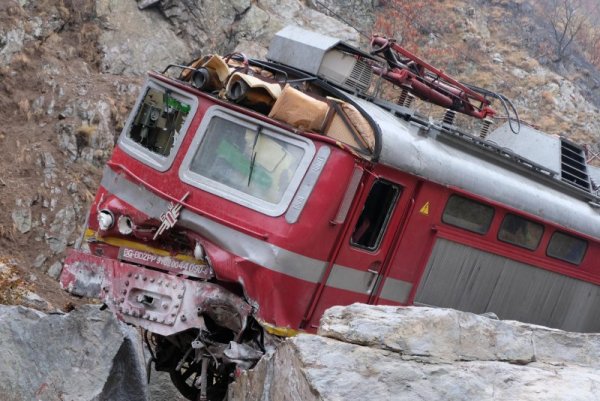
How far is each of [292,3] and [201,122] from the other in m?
15.1

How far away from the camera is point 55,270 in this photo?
1370 centimetres

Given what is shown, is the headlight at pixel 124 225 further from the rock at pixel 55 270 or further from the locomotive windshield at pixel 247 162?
the rock at pixel 55 270

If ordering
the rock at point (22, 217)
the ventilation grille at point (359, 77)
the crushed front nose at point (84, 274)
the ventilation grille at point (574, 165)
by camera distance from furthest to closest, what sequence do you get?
the rock at point (22, 217)
the ventilation grille at point (574, 165)
the ventilation grille at point (359, 77)
the crushed front nose at point (84, 274)

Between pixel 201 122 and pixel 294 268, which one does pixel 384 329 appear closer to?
pixel 294 268

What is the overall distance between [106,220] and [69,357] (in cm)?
146

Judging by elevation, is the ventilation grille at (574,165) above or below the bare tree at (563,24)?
below

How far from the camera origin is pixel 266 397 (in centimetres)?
487

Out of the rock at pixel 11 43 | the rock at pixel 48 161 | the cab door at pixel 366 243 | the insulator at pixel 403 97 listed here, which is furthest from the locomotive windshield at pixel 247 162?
the rock at pixel 11 43

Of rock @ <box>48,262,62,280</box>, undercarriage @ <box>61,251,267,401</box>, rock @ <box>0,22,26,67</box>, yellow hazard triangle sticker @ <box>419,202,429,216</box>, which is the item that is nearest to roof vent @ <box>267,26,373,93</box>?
yellow hazard triangle sticker @ <box>419,202,429,216</box>

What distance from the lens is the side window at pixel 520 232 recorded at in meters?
8.20

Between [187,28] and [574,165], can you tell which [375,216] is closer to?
[574,165]

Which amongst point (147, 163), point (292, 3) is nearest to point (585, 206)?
point (147, 163)

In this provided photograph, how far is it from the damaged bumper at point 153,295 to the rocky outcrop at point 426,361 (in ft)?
5.26

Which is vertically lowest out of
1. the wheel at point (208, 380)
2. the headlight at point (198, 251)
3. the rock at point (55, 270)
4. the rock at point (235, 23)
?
the rock at point (55, 270)
